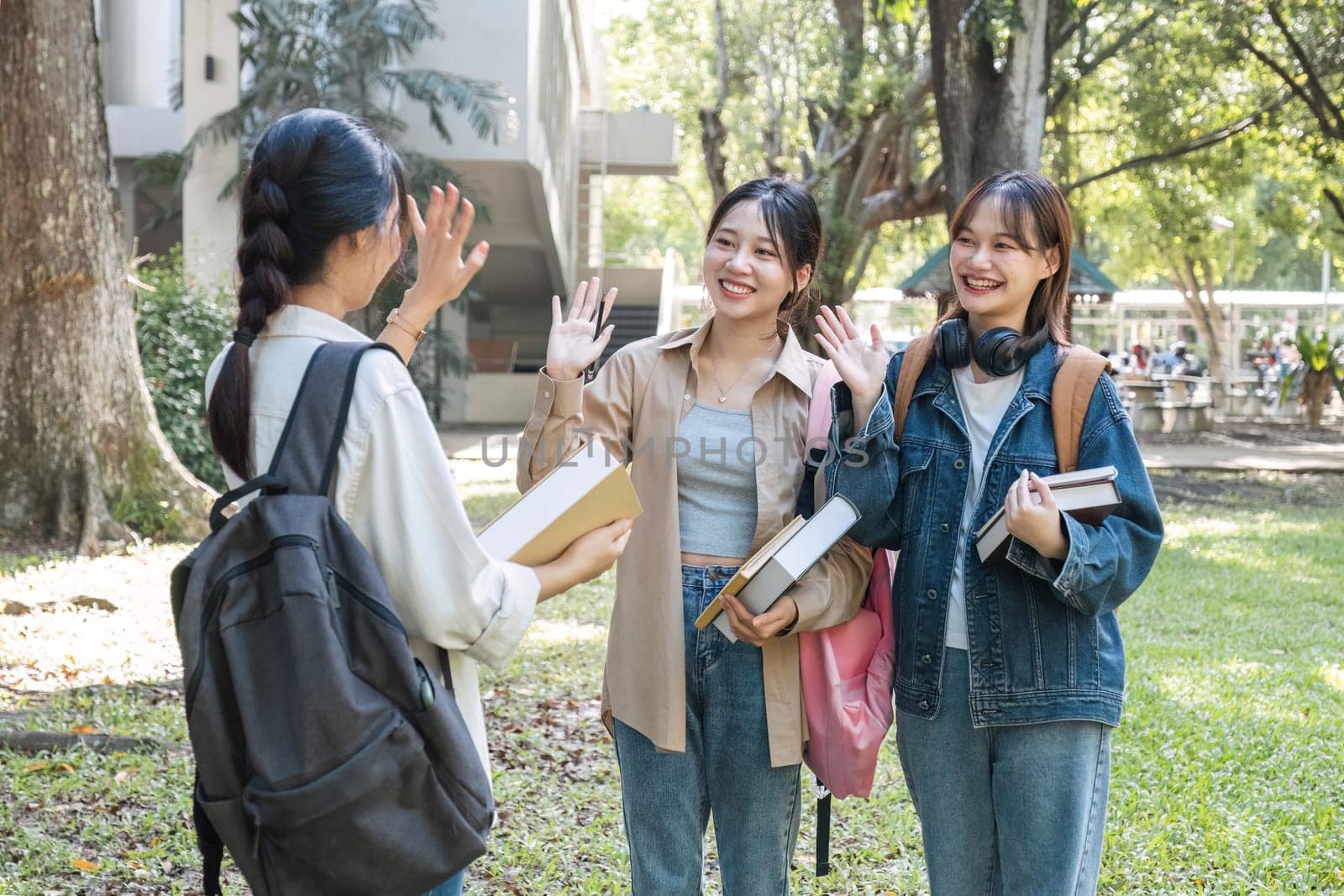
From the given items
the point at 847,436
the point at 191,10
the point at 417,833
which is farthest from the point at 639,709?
the point at 191,10

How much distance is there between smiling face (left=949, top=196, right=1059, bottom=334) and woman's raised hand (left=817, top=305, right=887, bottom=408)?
205mm

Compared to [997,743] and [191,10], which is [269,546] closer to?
[997,743]

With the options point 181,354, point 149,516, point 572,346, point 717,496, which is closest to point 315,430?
point 572,346

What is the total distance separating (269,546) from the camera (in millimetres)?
1629

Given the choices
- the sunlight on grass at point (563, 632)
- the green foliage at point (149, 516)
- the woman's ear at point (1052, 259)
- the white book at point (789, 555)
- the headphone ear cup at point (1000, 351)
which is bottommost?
the sunlight on grass at point (563, 632)

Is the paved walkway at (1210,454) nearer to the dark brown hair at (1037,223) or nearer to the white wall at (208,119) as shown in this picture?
the white wall at (208,119)

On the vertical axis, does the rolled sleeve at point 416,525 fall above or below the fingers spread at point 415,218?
below

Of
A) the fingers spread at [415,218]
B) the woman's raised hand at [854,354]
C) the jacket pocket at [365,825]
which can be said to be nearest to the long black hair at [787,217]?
the woman's raised hand at [854,354]

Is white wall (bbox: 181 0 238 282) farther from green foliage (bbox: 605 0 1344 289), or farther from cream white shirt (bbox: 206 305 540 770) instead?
cream white shirt (bbox: 206 305 540 770)

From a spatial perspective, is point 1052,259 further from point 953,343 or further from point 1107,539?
point 1107,539

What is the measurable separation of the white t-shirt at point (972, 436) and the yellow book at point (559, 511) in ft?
2.13

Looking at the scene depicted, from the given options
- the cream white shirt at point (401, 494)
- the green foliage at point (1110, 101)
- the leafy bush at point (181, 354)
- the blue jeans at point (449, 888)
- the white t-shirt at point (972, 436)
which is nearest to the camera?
the cream white shirt at point (401, 494)

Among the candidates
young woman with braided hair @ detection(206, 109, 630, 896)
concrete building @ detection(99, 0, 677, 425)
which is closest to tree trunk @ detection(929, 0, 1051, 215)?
concrete building @ detection(99, 0, 677, 425)

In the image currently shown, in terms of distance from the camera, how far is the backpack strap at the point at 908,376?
245 cm
